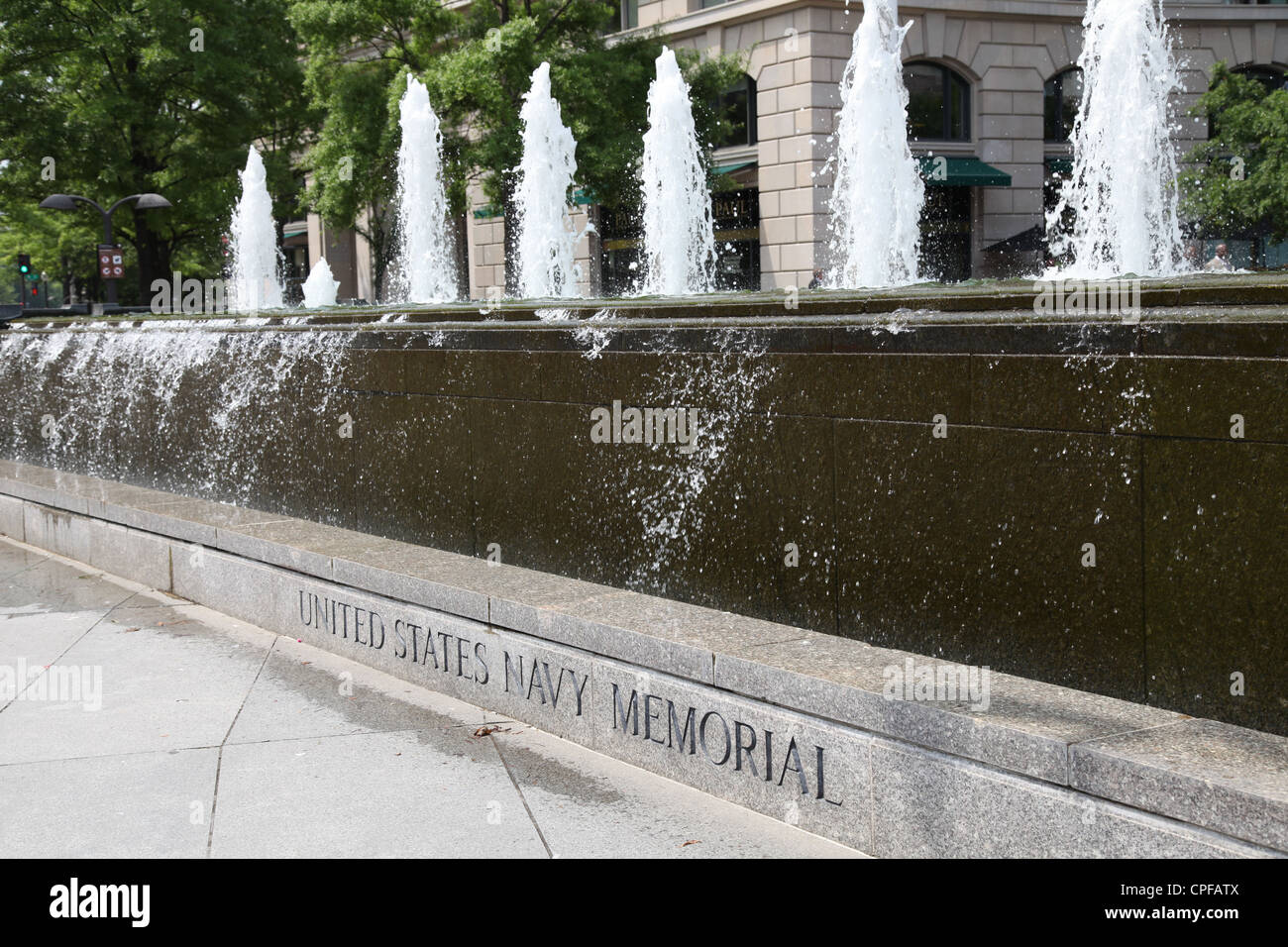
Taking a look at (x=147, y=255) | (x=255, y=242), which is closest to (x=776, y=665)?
(x=255, y=242)

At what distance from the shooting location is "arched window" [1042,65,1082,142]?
98.3 ft

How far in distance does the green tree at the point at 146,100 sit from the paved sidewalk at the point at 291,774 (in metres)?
26.3

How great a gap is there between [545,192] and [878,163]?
744 centimetres

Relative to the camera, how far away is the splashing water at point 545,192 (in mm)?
24812

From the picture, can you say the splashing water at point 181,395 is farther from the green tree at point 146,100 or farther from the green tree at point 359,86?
the green tree at point 146,100

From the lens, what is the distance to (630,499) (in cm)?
619

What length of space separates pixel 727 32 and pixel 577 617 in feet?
84.1

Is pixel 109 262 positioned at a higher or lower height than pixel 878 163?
lower

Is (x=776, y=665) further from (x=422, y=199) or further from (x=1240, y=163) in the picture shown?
(x=1240, y=163)

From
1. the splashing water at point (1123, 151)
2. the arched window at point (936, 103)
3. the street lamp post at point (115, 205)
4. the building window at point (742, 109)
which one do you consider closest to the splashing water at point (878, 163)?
the splashing water at point (1123, 151)

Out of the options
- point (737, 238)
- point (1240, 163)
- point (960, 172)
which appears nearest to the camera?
point (1240, 163)

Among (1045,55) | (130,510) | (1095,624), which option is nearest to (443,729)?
(1095,624)

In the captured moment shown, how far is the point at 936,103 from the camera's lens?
96.9 feet

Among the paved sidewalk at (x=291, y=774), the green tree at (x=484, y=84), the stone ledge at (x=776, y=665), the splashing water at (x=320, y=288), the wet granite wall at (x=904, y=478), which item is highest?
the green tree at (x=484, y=84)
